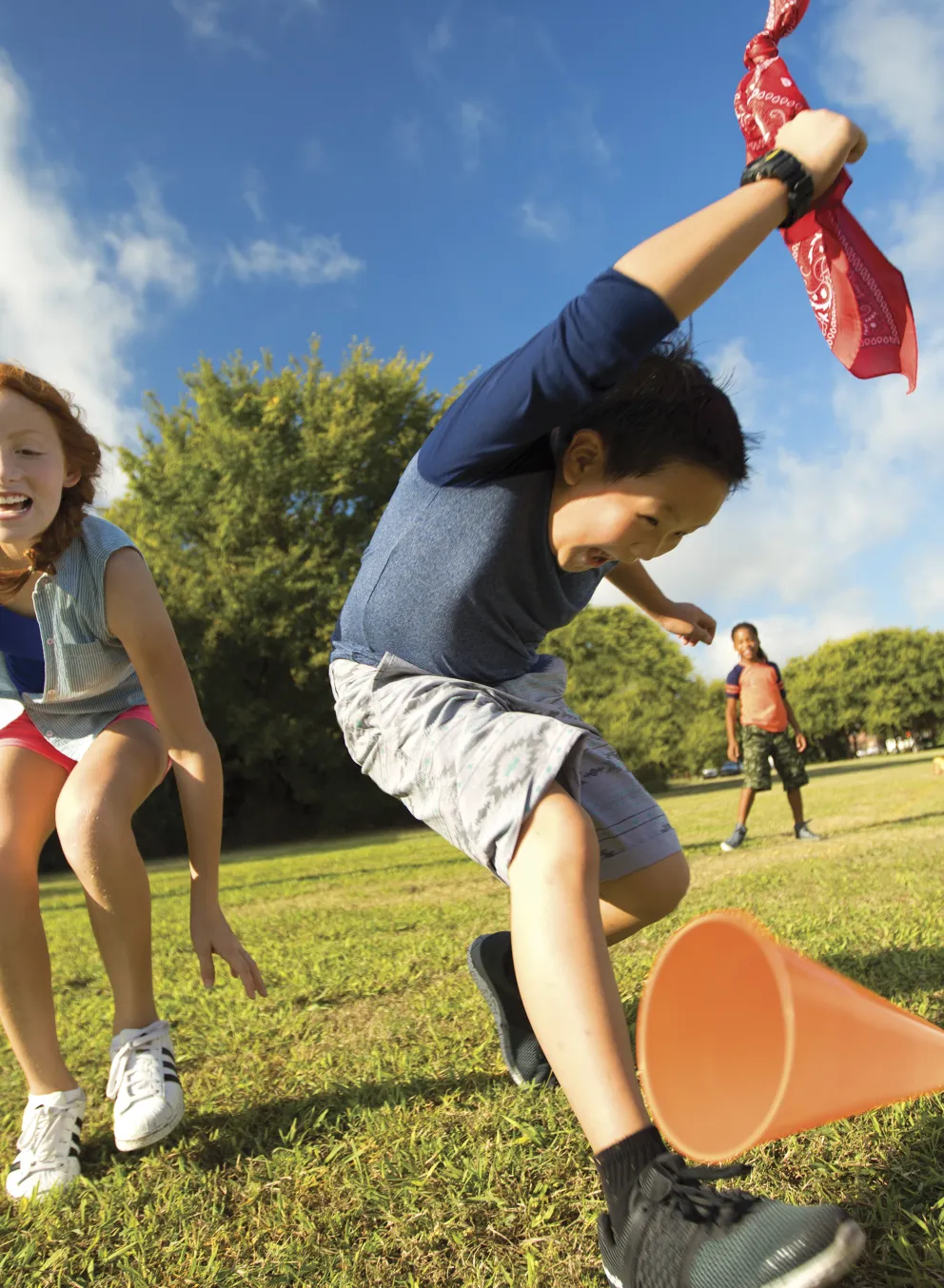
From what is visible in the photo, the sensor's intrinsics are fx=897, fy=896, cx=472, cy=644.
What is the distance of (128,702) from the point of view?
2354mm

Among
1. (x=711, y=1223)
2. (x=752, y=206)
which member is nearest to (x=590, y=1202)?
(x=711, y=1223)

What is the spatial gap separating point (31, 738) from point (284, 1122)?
113 cm

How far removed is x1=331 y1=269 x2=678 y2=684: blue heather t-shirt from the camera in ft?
4.66

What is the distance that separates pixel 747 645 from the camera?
8.43m

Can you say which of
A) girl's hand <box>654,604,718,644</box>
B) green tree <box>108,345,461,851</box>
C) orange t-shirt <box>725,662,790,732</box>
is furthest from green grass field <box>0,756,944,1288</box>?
green tree <box>108,345,461,851</box>

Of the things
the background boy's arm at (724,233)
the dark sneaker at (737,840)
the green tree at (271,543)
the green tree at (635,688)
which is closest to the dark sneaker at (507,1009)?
the background boy's arm at (724,233)

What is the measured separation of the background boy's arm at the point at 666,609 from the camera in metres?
2.56

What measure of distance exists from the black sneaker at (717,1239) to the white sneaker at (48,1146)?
1296 mm

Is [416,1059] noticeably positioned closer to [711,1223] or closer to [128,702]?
[128,702]

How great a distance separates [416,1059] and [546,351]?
1855 mm

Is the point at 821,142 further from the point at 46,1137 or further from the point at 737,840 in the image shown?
the point at 737,840

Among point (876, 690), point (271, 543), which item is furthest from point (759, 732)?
point (876, 690)

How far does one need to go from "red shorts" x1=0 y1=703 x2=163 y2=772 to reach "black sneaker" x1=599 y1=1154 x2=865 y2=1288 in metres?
1.60

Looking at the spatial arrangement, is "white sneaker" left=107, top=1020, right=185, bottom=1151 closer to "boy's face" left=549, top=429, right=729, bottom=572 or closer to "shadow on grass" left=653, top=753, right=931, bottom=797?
"boy's face" left=549, top=429, right=729, bottom=572
